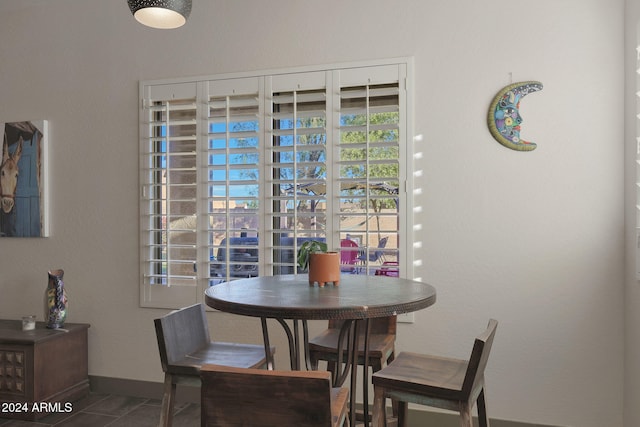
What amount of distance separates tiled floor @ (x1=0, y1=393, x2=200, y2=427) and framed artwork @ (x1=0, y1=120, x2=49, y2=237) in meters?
1.29

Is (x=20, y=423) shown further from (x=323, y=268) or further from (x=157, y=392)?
(x=323, y=268)

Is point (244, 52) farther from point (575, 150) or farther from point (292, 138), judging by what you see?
point (575, 150)

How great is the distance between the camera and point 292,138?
3.33 meters

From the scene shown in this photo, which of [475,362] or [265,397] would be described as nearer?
[265,397]

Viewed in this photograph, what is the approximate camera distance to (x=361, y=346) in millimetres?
2391

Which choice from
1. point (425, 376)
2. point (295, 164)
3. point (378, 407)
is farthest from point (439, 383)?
point (295, 164)

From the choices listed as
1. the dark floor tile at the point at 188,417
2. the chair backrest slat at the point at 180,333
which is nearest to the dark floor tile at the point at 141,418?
the dark floor tile at the point at 188,417

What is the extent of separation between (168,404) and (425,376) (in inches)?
40.6

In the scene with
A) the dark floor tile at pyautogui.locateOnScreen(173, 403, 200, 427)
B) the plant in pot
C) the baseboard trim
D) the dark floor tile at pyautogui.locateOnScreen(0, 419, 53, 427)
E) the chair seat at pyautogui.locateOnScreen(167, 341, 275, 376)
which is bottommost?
the dark floor tile at pyautogui.locateOnScreen(0, 419, 53, 427)

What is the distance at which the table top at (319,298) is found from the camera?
5.61ft

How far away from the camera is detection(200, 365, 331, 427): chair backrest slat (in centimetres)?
135

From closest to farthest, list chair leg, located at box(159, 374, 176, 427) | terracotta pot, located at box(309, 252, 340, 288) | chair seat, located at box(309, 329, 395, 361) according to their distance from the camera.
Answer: chair leg, located at box(159, 374, 176, 427) → terracotta pot, located at box(309, 252, 340, 288) → chair seat, located at box(309, 329, 395, 361)

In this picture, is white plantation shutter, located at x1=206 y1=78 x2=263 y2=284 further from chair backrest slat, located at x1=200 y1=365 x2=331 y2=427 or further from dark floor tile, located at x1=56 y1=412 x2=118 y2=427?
chair backrest slat, located at x1=200 y1=365 x2=331 y2=427

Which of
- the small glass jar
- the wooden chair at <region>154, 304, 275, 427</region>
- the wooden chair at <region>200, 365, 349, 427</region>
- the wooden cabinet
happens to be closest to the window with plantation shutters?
the wooden cabinet
